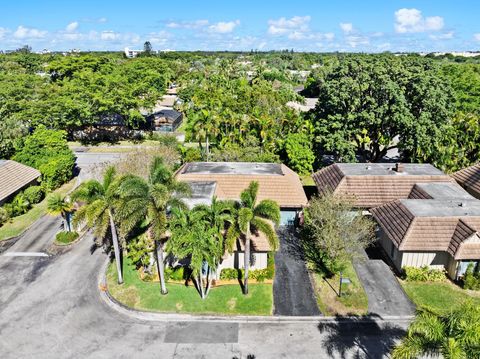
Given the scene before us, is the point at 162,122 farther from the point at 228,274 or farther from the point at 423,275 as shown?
the point at 423,275

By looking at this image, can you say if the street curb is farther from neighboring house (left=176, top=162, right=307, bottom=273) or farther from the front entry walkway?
neighboring house (left=176, top=162, right=307, bottom=273)

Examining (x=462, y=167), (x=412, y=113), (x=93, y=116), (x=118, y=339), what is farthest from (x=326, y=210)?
(x=93, y=116)

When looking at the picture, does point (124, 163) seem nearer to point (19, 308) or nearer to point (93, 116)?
point (19, 308)

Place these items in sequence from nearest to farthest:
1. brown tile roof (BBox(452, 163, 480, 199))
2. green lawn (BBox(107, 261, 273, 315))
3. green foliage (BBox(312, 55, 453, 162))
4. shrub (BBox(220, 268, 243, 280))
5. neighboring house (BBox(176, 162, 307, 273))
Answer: green lawn (BBox(107, 261, 273, 315))
shrub (BBox(220, 268, 243, 280))
neighboring house (BBox(176, 162, 307, 273))
brown tile roof (BBox(452, 163, 480, 199))
green foliage (BBox(312, 55, 453, 162))

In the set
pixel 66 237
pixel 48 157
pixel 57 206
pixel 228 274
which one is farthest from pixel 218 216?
pixel 48 157

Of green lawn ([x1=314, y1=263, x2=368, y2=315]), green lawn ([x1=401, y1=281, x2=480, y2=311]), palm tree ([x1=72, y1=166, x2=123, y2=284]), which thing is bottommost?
green lawn ([x1=401, y1=281, x2=480, y2=311])

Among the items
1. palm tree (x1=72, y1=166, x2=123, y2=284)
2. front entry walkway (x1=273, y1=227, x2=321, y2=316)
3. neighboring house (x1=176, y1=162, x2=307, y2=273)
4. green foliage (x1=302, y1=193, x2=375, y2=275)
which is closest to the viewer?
palm tree (x1=72, y1=166, x2=123, y2=284)

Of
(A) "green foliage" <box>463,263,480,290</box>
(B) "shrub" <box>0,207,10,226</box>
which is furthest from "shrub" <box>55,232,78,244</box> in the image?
(A) "green foliage" <box>463,263,480,290</box>
